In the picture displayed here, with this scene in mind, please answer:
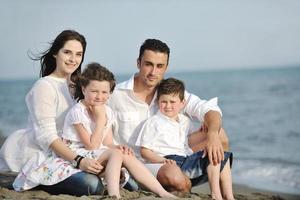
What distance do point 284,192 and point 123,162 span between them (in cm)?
454

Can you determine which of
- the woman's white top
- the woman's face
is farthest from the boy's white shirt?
the woman's face

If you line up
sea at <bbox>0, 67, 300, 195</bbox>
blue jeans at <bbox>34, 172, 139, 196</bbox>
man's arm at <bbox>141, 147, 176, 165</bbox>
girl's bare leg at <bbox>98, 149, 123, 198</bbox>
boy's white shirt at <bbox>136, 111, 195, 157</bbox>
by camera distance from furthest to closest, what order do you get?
sea at <bbox>0, 67, 300, 195</bbox>, boy's white shirt at <bbox>136, 111, 195, 157</bbox>, man's arm at <bbox>141, 147, 176, 165</bbox>, blue jeans at <bbox>34, 172, 139, 196</bbox>, girl's bare leg at <bbox>98, 149, 123, 198</bbox>

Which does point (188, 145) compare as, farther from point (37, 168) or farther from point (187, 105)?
point (37, 168)

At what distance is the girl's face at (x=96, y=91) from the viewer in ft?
15.2

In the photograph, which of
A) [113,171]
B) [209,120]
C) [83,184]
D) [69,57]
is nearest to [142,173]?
[113,171]

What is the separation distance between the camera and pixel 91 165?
14.8ft

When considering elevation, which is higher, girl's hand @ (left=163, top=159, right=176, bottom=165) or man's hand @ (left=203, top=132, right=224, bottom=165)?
man's hand @ (left=203, top=132, right=224, bottom=165)

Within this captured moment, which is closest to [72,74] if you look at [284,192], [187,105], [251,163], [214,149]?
[187,105]

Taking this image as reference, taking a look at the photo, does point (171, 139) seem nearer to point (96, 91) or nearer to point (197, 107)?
point (197, 107)

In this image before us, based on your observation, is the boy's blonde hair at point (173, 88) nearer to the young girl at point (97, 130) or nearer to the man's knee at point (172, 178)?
the young girl at point (97, 130)

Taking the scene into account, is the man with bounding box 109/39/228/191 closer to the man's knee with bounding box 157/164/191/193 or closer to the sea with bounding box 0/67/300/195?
the man's knee with bounding box 157/164/191/193

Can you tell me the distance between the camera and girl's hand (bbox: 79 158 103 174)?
14.8 feet

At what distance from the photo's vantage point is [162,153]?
4.91m

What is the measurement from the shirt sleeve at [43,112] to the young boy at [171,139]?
716mm
